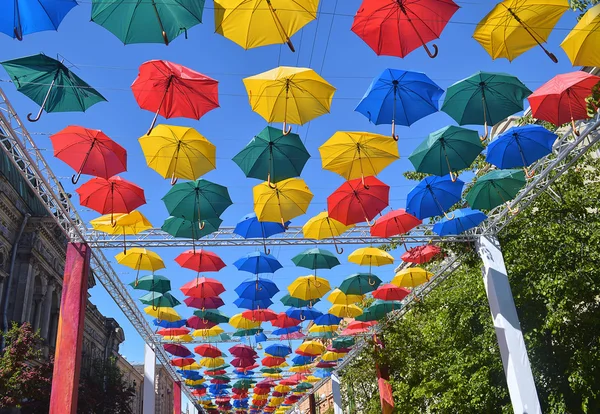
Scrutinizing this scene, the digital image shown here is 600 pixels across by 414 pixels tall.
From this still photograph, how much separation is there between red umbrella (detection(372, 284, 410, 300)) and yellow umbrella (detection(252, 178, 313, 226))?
6488mm

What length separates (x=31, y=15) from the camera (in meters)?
7.54

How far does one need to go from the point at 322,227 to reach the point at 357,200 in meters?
1.85

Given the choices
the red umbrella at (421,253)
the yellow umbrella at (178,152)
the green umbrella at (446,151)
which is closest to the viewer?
the yellow umbrella at (178,152)

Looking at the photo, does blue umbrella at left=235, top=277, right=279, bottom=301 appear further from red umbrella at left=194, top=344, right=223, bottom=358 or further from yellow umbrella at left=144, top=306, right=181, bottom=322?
red umbrella at left=194, top=344, right=223, bottom=358

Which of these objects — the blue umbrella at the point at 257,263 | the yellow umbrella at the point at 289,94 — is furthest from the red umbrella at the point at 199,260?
the yellow umbrella at the point at 289,94

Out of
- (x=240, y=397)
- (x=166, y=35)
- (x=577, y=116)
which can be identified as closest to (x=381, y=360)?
(x=577, y=116)

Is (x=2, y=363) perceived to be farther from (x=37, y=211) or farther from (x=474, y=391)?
(x=474, y=391)

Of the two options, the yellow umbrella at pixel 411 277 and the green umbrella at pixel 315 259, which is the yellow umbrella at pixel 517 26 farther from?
the yellow umbrella at pixel 411 277

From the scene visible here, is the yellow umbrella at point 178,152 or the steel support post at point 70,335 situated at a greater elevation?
the yellow umbrella at point 178,152

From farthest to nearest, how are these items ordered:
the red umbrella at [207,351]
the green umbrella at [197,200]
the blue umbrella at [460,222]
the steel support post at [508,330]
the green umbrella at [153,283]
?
the red umbrella at [207,351], the green umbrella at [153,283], the blue umbrella at [460,222], the steel support post at [508,330], the green umbrella at [197,200]

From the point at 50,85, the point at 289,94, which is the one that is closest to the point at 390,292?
the point at 289,94

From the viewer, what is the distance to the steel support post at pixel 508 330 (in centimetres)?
1273

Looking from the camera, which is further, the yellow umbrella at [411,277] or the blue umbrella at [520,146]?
the yellow umbrella at [411,277]

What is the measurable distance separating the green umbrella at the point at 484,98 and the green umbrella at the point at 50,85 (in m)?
6.29
